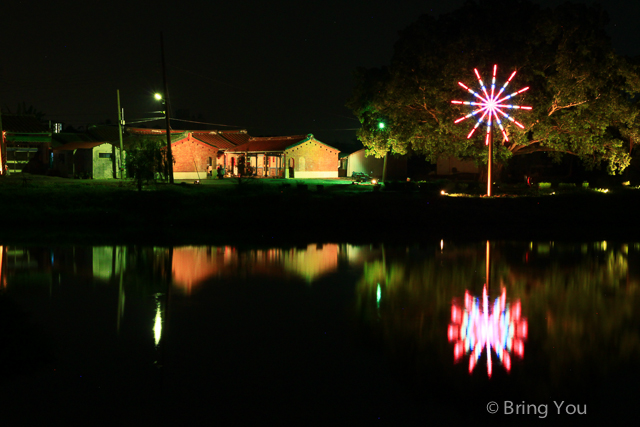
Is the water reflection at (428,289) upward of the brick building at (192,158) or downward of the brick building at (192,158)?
downward

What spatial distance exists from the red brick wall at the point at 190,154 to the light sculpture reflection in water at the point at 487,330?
4060 cm

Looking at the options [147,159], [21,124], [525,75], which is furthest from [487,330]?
[21,124]

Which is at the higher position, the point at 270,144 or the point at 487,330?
the point at 270,144

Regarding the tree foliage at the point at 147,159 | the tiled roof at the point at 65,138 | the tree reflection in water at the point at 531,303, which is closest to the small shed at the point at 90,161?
the tree foliage at the point at 147,159

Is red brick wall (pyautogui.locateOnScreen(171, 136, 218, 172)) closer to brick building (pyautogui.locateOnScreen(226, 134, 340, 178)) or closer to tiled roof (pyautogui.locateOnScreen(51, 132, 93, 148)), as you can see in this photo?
brick building (pyautogui.locateOnScreen(226, 134, 340, 178))

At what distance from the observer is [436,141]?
116 feet

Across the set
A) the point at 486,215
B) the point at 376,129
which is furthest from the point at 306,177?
the point at 486,215

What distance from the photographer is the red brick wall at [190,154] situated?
48.4 meters

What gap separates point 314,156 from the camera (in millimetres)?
55531

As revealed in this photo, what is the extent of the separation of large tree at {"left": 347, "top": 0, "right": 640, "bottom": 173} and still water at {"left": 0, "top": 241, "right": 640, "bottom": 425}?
19.8 m

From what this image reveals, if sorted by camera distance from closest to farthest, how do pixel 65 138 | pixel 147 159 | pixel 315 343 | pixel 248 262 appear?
pixel 315 343 → pixel 248 262 → pixel 147 159 → pixel 65 138

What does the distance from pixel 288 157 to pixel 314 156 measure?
3.16 metres

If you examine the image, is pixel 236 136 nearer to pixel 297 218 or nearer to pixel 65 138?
pixel 65 138

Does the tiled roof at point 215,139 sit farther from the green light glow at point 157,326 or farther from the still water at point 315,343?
the green light glow at point 157,326
